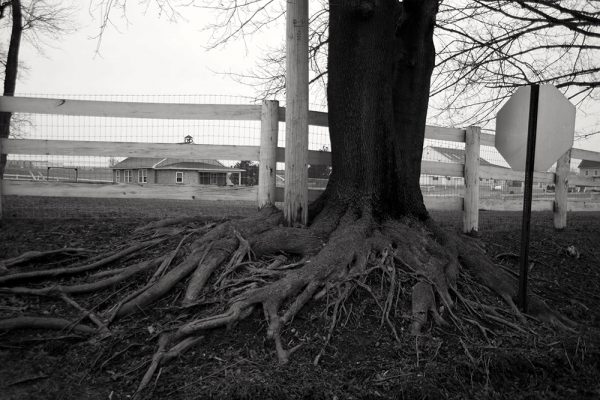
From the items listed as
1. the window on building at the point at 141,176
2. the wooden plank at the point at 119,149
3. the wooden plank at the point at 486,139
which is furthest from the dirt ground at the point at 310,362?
the window on building at the point at 141,176

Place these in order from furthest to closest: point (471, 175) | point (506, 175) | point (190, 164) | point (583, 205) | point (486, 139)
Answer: point (190, 164) → point (583, 205) → point (506, 175) → point (486, 139) → point (471, 175)

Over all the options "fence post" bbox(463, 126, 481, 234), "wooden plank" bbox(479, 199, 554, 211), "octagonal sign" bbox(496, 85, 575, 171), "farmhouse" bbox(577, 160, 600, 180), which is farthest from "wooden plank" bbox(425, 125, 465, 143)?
"farmhouse" bbox(577, 160, 600, 180)

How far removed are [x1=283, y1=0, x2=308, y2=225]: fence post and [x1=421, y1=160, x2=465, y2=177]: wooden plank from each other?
3.02 metres

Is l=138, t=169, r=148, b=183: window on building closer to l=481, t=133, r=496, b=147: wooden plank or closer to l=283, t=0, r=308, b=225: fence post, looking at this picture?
l=481, t=133, r=496, b=147: wooden plank

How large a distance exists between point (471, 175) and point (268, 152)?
3959 millimetres

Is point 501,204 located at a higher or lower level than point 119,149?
lower

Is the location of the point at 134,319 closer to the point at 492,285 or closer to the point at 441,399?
the point at 441,399

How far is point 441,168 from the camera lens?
8164mm

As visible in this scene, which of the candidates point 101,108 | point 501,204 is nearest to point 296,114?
Result: point 101,108

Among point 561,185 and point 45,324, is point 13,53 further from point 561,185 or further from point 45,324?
point 561,185

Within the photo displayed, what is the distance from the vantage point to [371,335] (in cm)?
421

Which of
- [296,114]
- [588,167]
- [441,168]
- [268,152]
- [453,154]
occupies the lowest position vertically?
[441,168]

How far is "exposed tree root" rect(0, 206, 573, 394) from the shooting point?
4.31 m

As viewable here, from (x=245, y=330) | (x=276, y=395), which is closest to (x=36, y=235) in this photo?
(x=245, y=330)
